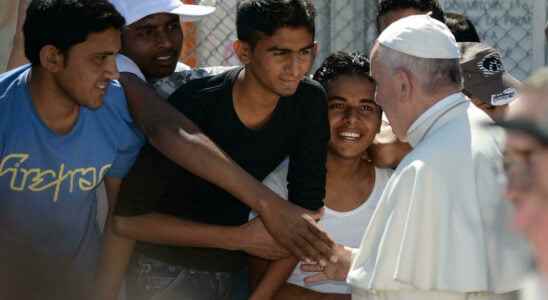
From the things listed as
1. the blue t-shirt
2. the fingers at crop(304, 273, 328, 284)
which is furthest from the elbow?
the fingers at crop(304, 273, 328, 284)

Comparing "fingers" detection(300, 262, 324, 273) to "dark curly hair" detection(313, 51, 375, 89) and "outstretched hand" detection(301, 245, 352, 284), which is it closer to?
"outstretched hand" detection(301, 245, 352, 284)

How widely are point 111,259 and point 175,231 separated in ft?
0.95

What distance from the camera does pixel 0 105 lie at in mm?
3230

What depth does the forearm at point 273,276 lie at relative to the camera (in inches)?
141

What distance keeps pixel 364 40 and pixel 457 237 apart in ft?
12.6

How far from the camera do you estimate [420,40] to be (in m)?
3.12

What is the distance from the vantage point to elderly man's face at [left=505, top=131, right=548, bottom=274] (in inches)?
51.2

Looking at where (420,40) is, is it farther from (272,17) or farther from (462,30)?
(462,30)

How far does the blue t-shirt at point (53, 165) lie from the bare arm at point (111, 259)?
8 centimetres

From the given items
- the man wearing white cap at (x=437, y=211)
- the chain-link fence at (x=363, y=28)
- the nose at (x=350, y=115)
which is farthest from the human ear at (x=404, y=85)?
the chain-link fence at (x=363, y=28)

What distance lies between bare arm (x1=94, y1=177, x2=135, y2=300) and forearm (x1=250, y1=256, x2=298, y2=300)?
1.68 feet

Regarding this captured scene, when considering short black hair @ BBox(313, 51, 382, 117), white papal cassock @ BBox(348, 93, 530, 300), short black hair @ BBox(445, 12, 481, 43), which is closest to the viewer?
white papal cassock @ BBox(348, 93, 530, 300)

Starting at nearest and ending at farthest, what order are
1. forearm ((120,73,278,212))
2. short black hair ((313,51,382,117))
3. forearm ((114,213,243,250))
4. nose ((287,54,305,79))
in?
1. forearm ((120,73,278,212))
2. nose ((287,54,305,79))
3. forearm ((114,213,243,250))
4. short black hair ((313,51,382,117))

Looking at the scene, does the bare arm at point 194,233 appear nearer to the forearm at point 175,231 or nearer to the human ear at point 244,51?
the forearm at point 175,231
